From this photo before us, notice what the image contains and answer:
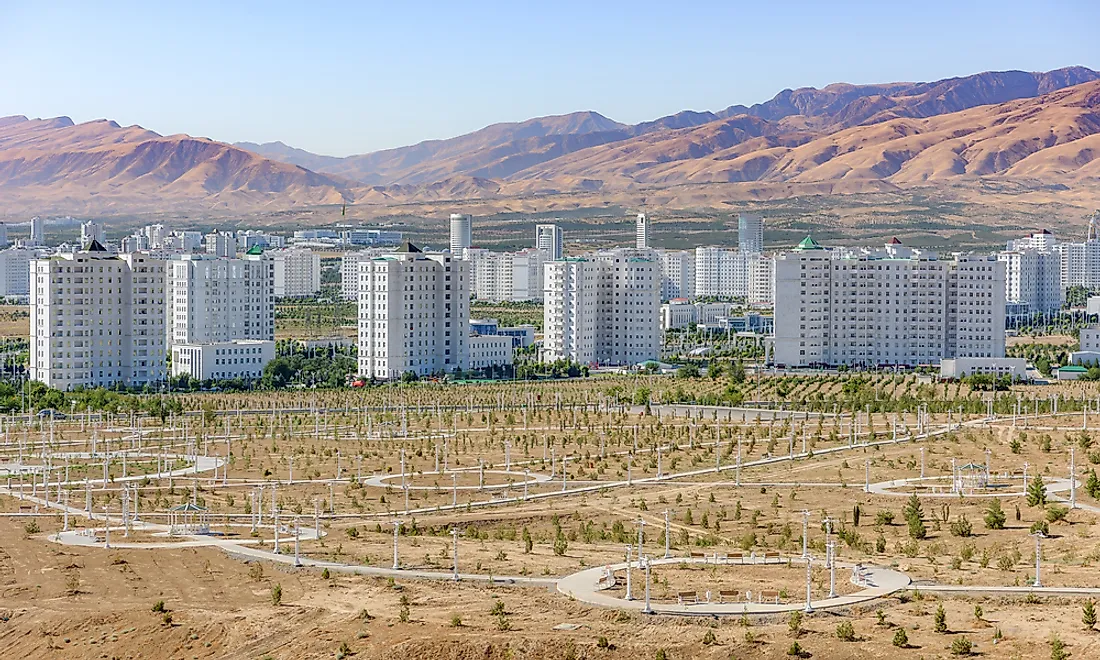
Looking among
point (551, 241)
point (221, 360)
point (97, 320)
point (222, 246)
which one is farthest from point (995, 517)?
point (551, 241)

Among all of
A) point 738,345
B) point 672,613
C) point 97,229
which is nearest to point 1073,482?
point 672,613

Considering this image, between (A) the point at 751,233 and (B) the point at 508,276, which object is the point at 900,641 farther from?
(A) the point at 751,233

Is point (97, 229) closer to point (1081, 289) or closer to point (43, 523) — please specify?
point (1081, 289)

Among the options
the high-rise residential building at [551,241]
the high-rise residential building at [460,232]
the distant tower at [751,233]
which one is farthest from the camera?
the distant tower at [751,233]

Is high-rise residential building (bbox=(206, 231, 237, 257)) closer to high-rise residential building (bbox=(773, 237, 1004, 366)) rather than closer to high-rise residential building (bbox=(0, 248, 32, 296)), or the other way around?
high-rise residential building (bbox=(0, 248, 32, 296))

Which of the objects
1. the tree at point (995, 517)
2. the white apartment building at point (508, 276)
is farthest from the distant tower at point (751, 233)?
the tree at point (995, 517)

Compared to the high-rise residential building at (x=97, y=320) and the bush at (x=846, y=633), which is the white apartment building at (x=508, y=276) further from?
the bush at (x=846, y=633)

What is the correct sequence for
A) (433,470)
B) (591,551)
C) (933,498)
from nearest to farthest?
1. (591,551)
2. (933,498)
3. (433,470)
